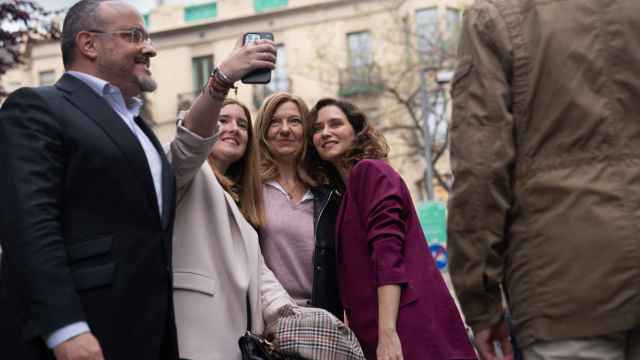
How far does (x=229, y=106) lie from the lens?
5.00 metres

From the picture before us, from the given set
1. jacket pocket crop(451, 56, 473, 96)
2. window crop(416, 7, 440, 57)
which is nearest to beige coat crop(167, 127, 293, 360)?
jacket pocket crop(451, 56, 473, 96)

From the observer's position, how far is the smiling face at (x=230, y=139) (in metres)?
4.85

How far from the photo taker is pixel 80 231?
3.18 metres

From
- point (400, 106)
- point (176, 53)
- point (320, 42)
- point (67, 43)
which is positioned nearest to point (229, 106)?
point (67, 43)

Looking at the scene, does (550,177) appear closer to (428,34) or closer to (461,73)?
(461,73)

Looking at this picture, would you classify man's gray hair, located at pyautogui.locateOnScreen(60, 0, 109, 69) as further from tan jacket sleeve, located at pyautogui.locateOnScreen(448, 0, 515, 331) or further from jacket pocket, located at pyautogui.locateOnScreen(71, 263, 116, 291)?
tan jacket sleeve, located at pyautogui.locateOnScreen(448, 0, 515, 331)

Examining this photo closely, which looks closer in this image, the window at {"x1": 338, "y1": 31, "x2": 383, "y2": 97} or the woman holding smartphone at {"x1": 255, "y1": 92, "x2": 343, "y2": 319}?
the woman holding smartphone at {"x1": 255, "y1": 92, "x2": 343, "y2": 319}

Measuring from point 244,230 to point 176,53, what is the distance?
34.4 meters

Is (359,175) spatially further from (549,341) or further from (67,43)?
(549,341)

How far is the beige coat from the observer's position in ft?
12.3

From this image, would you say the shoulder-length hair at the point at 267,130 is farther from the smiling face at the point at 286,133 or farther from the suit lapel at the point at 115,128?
the suit lapel at the point at 115,128

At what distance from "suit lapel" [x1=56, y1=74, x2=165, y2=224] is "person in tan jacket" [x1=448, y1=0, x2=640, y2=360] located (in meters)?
1.19

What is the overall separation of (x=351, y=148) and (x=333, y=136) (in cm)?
13

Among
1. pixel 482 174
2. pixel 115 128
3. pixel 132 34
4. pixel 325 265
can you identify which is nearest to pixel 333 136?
pixel 325 265
